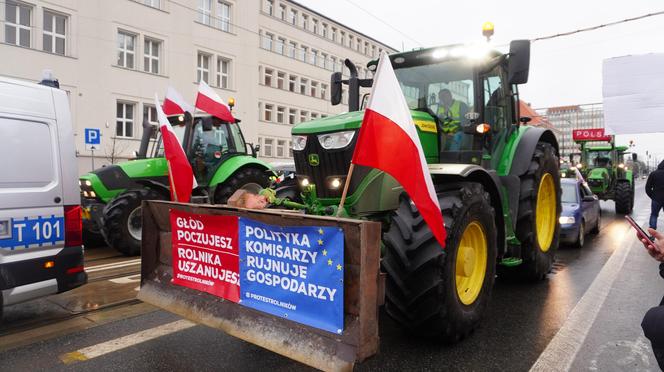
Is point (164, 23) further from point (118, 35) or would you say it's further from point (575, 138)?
point (575, 138)

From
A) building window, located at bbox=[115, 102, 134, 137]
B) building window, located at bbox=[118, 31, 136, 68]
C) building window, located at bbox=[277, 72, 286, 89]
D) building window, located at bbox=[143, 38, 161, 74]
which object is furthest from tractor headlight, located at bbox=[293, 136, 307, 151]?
building window, located at bbox=[277, 72, 286, 89]

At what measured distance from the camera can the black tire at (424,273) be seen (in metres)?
3.47

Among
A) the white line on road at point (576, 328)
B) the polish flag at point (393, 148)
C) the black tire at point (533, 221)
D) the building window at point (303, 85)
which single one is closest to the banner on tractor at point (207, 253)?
the polish flag at point (393, 148)

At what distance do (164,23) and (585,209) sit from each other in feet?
76.3

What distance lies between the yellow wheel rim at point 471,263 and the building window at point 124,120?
23.4 meters

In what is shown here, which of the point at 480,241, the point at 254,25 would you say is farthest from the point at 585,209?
the point at 254,25

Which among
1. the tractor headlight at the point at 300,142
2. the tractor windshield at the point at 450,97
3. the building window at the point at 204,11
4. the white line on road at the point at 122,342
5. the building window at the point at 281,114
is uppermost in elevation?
the building window at the point at 204,11

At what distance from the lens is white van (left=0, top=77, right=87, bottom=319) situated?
3951mm

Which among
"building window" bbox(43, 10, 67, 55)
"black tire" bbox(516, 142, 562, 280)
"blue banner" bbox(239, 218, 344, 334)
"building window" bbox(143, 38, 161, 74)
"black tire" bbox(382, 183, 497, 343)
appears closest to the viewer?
"blue banner" bbox(239, 218, 344, 334)

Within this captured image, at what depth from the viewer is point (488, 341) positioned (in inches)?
156

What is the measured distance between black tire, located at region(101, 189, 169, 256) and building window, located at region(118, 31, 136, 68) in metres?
19.3

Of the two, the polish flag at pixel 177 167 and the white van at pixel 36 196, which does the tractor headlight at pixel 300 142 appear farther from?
the white van at pixel 36 196

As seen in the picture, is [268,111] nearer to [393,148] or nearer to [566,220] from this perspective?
[566,220]

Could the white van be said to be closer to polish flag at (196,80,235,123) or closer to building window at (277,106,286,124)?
polish flag at (196,80,235,123)
